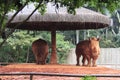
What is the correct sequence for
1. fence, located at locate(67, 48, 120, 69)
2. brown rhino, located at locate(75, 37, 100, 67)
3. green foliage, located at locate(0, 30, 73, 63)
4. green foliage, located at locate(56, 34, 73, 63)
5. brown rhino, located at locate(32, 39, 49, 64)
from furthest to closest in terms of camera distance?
fence, located at locate(67, 48, 120, 69) < green foliage, located at locate(56, 34, 73, 63) < green foliage, located at locate(0, 30, 73, 63) < brown rhino, located at locate(32, 39, 49, 64) < brown rhino, located at locate(75, 37, 100, 67)

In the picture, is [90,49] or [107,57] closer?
[90,49]

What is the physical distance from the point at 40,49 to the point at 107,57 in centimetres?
999

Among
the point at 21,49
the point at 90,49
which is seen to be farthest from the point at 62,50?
the point at 90,49

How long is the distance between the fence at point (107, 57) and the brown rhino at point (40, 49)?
8883 millimetres

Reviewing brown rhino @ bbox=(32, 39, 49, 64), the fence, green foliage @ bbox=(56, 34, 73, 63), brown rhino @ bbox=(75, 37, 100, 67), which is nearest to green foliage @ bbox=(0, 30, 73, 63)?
green foliage @ bbox=(56, 34, 73, 63)

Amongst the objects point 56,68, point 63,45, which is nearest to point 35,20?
point 56,68

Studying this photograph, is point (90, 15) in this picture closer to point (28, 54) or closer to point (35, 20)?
point (35, 20)

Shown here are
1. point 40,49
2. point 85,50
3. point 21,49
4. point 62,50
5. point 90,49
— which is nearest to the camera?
point 90,49

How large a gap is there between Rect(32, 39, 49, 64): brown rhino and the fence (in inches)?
350

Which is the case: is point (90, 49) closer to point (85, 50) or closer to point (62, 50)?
point (85, 50)

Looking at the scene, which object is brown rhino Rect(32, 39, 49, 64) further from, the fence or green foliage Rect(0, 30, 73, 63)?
the fence

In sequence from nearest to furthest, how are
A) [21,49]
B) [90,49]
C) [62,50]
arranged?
[90,49] → [62,50] → [21,49]

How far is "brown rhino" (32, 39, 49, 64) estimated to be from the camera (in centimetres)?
1527

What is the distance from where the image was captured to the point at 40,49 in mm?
15414
